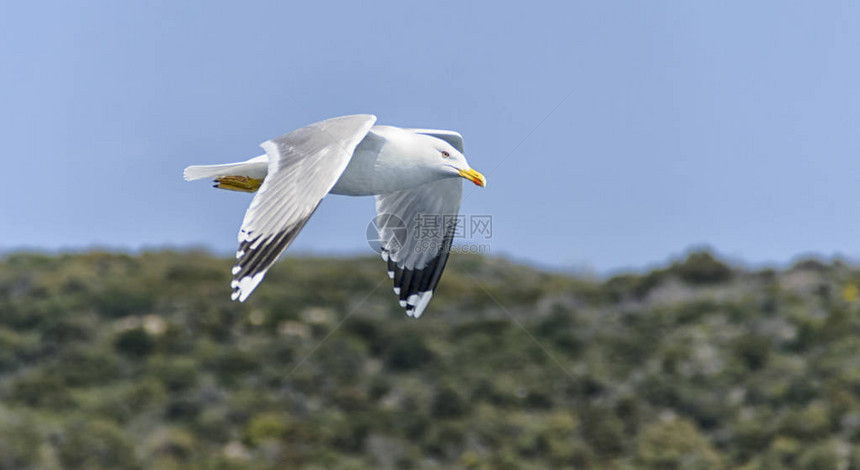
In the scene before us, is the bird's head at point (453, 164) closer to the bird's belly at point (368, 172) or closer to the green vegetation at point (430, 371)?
the bird's belly at point (368, 172)

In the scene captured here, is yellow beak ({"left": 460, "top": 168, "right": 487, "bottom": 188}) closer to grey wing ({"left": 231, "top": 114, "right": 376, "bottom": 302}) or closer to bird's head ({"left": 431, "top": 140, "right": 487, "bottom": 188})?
bird's head ({"left": 431, "top": 140, "right": 487, "bottom": 188})

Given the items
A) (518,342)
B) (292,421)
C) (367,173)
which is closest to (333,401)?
(292,421)

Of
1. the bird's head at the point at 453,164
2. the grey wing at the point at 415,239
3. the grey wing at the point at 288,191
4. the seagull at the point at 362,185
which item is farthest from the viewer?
the grey wing at the point at 415,239

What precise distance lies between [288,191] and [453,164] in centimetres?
150

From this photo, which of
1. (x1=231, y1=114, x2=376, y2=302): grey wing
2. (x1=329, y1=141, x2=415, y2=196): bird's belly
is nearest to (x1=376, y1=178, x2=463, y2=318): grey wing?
(x1=329, y1=141, x2=415, y2=196): bird's belly

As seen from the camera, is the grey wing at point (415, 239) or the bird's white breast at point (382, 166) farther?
the grey wing at point (415, 239)

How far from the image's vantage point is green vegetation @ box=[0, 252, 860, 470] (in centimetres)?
1572

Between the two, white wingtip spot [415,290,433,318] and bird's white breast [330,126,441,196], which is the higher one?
bird's white breast [330,126,441,196]

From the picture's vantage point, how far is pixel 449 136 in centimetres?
775

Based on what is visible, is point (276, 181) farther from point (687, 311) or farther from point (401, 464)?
point (687, 311)

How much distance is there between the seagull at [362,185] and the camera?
18.9 feet

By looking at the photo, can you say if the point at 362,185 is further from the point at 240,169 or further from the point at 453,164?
the point at 240,169

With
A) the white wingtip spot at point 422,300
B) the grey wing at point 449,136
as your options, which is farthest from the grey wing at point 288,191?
the white wingtip spot at point 422,300

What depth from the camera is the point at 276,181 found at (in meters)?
6.10
